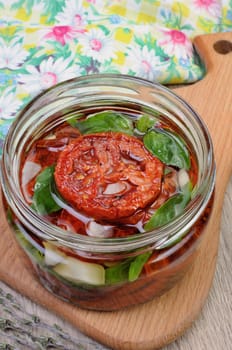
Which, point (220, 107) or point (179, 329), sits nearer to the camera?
point (179, 329)

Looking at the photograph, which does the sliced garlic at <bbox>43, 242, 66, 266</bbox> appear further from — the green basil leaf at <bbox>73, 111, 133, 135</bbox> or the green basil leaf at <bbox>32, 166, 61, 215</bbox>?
the green basil leaf at <bbox>73, 111, 133, 135</bbox>

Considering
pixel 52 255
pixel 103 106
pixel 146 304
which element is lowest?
pixel 146 304

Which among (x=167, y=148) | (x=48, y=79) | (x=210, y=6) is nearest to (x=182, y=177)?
(x=167, y=148)

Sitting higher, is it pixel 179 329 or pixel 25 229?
pixel 25 229

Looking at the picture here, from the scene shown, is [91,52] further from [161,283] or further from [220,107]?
[161,283]

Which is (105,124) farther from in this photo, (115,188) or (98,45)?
(98,45)

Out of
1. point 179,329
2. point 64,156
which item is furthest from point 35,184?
point 179,329

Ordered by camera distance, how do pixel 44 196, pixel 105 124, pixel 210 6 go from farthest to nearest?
pixel 210 6 < pixel 105 124 < pixel 44 196
